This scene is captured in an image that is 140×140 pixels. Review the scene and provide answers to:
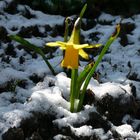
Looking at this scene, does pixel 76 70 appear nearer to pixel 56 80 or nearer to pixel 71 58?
pixel 71 58

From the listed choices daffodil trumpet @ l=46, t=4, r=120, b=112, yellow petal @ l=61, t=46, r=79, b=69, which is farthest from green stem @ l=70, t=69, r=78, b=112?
yellow petal @ l=61, t=46, r=79, b=69

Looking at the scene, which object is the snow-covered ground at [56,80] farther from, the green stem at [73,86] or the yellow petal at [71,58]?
the yellow petal at [71,58]

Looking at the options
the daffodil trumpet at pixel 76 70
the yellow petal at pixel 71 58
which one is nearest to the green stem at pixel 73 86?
the daffodil trumpet at pixel 76 70

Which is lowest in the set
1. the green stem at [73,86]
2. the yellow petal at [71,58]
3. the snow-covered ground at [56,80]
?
the snow-covered ground at [56,80]

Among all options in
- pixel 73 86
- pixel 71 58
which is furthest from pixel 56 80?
pixel 71 58

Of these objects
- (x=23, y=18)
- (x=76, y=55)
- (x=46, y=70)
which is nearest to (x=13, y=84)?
(x=46, y=70)

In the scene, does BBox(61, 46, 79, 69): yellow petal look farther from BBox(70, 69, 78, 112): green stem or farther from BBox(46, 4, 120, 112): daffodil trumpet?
BBox(70, 69, 78, 112): green stem

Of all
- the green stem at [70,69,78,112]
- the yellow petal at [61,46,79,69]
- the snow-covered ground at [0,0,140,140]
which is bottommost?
the snow-covered ground at [0,0,140,140]
